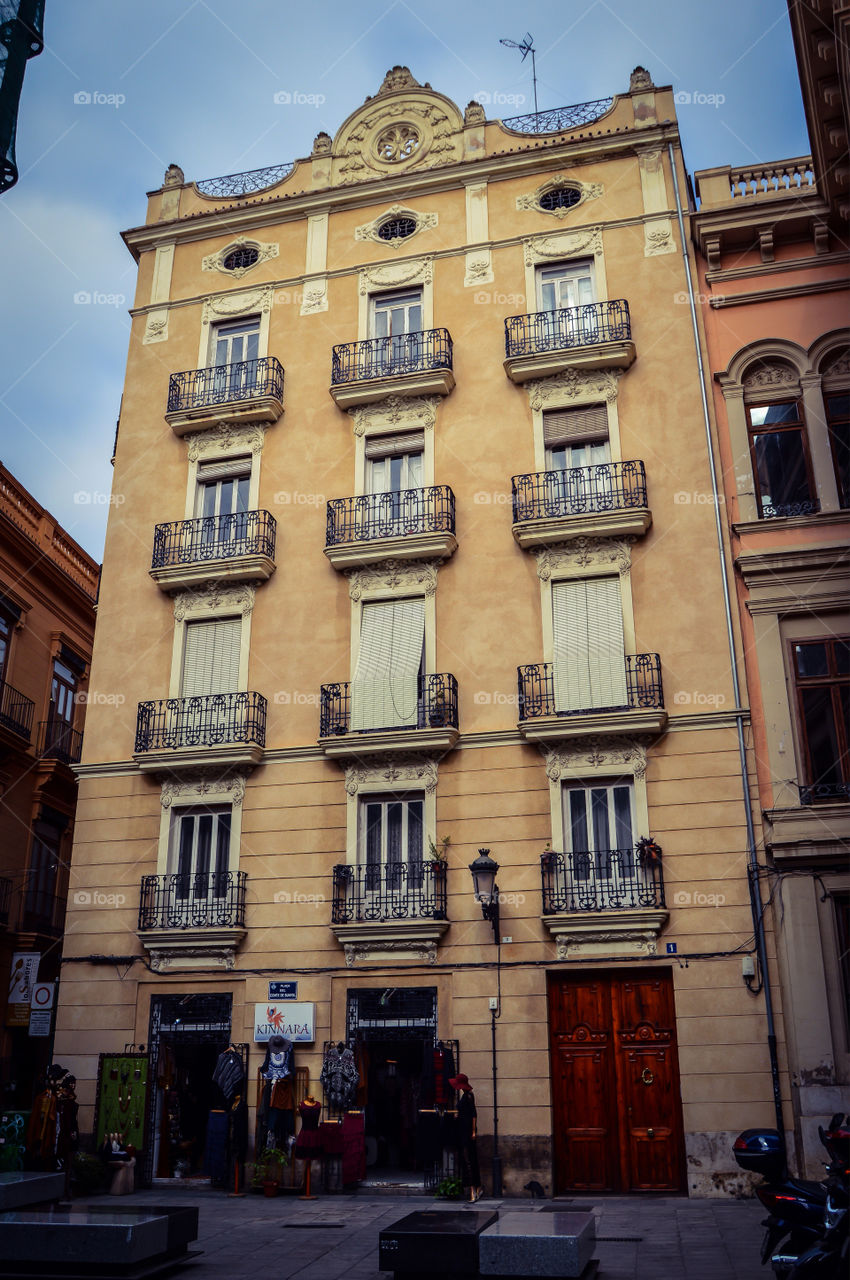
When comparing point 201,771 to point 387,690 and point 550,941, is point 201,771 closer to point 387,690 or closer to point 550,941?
point 387,690

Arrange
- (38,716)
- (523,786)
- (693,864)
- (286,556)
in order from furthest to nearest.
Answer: (38,716)
(286,556)
(523,786)
(693,864)

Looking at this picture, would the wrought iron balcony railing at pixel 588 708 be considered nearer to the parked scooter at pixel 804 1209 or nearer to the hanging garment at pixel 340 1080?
the hanging garment at pixel 340 1080

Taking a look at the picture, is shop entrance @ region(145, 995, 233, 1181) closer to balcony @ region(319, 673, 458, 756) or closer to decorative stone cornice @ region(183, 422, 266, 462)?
balcony @ region(319, 673, 458, 756)

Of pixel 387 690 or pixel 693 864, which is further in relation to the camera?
pixel 387 690

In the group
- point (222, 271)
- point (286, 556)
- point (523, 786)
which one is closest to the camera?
point (523, 786)

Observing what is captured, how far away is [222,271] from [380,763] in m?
11.9

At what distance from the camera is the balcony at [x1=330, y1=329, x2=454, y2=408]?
22.2 metres

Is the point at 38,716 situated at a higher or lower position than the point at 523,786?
higher

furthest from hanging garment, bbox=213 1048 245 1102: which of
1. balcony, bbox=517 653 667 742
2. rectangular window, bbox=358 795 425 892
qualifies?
balcony, bbox=517 653 667 742

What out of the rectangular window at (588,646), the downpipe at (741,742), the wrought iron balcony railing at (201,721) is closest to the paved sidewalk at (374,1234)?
the downpipe at (741,742)

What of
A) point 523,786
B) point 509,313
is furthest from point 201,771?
point 509,313

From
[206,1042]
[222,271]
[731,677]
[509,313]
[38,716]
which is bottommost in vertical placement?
[206,1042]

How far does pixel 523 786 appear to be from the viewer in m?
19.4

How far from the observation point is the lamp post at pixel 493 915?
696 inches
